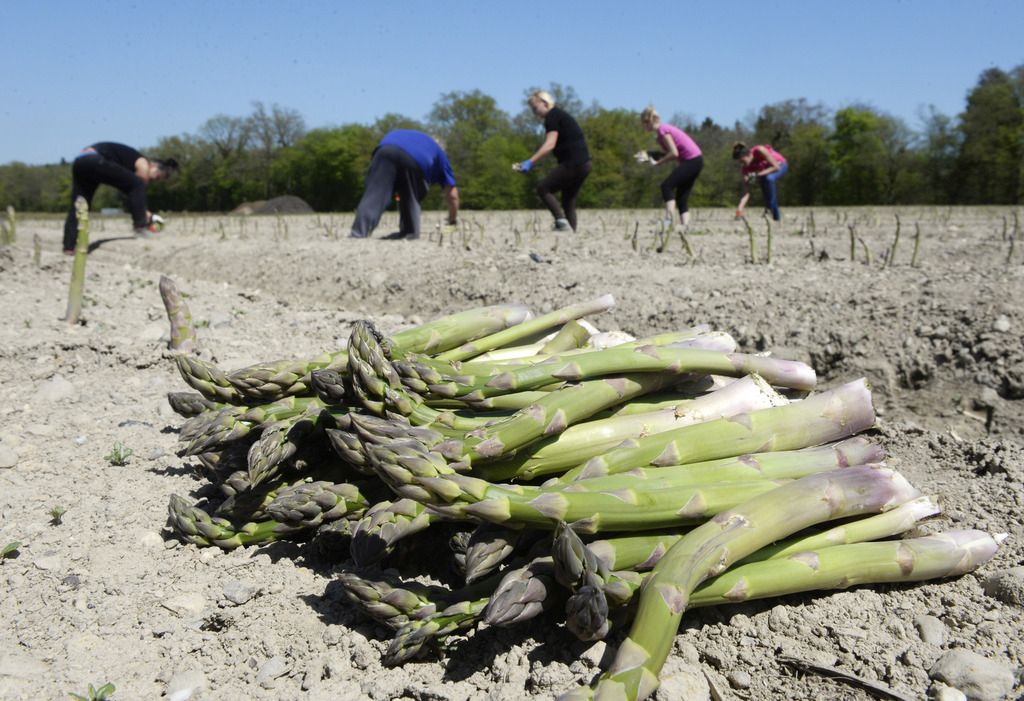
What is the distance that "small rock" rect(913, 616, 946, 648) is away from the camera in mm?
2160

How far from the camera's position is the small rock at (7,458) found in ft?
11.3

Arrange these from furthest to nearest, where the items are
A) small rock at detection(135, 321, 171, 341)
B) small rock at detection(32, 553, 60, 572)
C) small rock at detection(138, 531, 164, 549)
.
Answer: small rock at detection(135, 321, 171, 341) → small rock at detection(138, 531, 164, 549) → small rock at detection(32, 553, 60, 572)

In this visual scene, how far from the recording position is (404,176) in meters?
10.2

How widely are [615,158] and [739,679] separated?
157 feet

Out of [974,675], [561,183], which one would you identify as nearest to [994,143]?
[561,183]

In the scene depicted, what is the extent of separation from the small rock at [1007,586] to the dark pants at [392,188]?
876 centimetres

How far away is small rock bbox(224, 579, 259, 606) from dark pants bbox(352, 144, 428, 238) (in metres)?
8.09

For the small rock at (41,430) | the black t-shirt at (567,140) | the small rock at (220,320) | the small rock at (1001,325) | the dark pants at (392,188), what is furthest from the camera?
the black t-shirt at (567,140)

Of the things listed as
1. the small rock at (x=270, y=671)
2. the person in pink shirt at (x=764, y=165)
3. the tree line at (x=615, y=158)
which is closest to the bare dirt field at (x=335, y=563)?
the small rock at (x=270, y=671)

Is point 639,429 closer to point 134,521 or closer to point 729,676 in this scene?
point 729,676

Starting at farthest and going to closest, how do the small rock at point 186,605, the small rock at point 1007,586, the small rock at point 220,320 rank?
the small rock at point 220,320 → the small rock at point 186,605 → the small rock at point 1007,586

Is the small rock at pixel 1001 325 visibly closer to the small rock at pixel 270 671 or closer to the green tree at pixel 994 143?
the small rock at pixel 270 671

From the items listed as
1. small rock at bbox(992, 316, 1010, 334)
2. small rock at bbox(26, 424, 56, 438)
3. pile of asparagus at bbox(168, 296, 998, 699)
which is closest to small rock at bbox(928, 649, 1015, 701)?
pile of asparagus at bbox(168, 296, 998, 699)

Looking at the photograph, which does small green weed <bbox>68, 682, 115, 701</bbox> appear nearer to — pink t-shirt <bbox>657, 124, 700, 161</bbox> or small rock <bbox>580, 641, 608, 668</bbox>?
small rock <bbox>580, 641, 608, 668</bbox>
